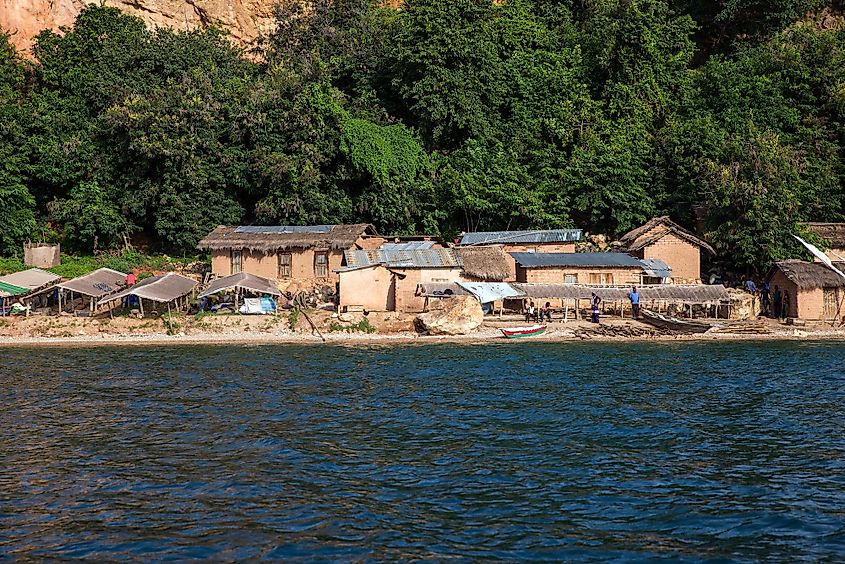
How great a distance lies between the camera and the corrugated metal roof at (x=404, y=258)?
3297 centimetres

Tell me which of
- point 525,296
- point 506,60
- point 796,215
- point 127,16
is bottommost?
point 525,296

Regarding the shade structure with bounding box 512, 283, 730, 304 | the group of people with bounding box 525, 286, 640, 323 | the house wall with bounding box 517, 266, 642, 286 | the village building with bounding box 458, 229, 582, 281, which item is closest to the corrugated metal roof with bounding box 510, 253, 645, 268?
the house wall with bounding box 517, 266, 642, 286

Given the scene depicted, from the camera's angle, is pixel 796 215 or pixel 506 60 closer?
pixel 796 215

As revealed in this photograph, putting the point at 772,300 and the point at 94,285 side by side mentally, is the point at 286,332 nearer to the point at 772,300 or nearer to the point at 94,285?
the point at 94,285

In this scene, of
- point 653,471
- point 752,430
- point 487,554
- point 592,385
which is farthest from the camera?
point 592,385

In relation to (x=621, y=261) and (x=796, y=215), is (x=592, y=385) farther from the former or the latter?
(x=796, y=215)

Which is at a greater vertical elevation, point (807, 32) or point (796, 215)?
point (807, 32)

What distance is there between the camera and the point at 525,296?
104 ft

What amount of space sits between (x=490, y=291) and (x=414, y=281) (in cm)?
329

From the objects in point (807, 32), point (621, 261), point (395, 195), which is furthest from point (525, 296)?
point (807, 32)

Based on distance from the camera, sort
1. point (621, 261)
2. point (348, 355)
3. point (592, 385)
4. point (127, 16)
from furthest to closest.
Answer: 1. point (127, 16)
2. point (621, 261)
3. point (348, 355)
4. point (592, 385)

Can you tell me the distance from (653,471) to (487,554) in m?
4.75

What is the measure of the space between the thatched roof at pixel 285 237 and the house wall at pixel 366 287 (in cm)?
252

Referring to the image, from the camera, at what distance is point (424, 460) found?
14.7 m
